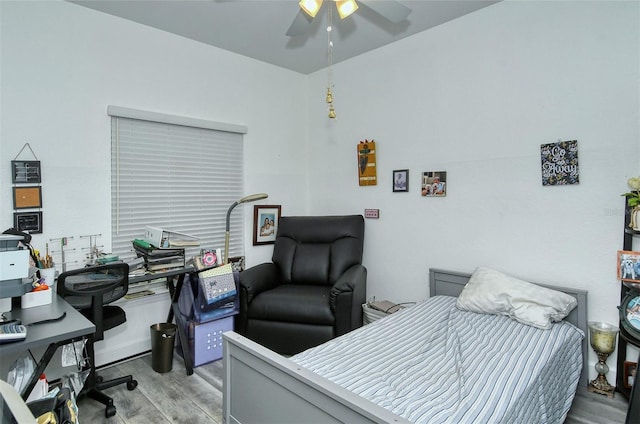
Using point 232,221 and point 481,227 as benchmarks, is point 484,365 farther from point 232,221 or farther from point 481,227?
point 232,221

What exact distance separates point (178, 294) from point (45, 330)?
1226mm

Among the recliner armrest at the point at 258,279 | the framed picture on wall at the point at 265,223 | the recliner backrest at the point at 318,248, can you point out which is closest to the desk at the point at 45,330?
the recliner armrest at the point at 258,279

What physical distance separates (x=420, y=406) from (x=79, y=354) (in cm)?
191

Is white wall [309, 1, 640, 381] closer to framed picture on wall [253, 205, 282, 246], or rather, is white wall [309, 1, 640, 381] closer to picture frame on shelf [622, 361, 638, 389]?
picture frame on shelf [622, 361, 638, 389]

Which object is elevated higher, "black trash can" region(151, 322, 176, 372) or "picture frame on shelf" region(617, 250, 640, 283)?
"picture frame on shelf" region(617, 250, 640, 283)

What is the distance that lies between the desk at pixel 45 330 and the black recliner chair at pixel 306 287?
50.1 inches

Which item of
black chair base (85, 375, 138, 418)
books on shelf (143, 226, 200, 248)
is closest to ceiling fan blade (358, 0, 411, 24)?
books on shelf (143, 226, 200, 248)

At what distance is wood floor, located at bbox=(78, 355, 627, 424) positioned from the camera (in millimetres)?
2018

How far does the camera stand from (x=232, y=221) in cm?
351

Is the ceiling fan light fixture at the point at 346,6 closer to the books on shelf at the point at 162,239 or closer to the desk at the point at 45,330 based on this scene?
the books on shelf at the point at 162,239

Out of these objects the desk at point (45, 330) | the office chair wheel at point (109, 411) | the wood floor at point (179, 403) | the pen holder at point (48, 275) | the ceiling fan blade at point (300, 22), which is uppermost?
the ceiling fan blade at point (300, 22)

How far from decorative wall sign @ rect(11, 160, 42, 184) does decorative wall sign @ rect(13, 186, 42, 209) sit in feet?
0.16

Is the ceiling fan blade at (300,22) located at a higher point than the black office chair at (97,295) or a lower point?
higher

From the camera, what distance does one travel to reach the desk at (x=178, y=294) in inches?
97.3
